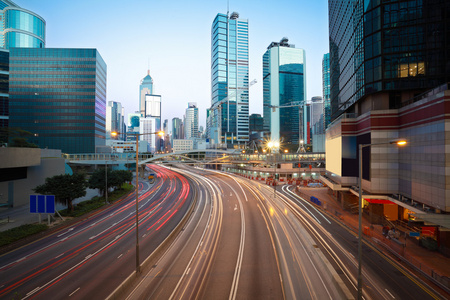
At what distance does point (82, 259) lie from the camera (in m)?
19.0

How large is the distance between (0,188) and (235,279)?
44.1 m

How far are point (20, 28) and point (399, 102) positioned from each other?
219596 mm

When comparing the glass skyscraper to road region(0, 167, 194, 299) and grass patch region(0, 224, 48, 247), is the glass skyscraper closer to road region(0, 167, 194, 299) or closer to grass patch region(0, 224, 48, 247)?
road region(0, 167, 194, 299)

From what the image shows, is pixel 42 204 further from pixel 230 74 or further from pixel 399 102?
pixel 230 74

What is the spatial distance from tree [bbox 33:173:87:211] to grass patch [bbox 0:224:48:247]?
5351mm

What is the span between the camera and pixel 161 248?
20.6m

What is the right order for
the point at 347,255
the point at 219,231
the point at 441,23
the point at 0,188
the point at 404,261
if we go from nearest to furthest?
the point at 404,261
the point at 347,255
the point at 219,231
the point at 441,23
the point at 0,188

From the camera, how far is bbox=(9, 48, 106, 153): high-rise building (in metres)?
95.9

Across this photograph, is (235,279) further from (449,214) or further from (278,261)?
(449,214)

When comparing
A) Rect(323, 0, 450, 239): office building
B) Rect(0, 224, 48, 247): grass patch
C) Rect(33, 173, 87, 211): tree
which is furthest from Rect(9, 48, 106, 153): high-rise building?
Rect(323, 0, 450, 239): office building

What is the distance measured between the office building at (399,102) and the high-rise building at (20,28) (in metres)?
201

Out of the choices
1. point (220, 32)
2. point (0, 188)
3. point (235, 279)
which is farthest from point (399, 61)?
point (220, 32)

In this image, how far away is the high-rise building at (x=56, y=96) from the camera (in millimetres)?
95875

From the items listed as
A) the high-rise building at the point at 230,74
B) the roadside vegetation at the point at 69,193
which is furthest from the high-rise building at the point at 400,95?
the high-rise building at the point at 230,74
